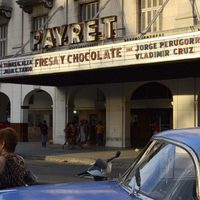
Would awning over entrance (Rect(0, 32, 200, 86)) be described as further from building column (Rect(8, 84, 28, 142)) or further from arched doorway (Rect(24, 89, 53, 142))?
arched doorway (Rect(24, 89, 53, 142))

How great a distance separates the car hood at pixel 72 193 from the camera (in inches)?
151

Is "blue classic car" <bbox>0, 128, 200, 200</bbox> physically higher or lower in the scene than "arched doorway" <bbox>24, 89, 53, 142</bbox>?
lower

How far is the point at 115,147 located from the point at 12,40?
39.5 feet

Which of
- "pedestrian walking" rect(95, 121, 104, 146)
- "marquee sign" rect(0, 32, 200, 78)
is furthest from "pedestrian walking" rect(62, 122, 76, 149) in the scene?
"marquee sign" rect(0, 32, 200, 78)

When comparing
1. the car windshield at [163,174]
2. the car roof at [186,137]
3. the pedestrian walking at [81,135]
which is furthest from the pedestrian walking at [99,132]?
the car roof at [186,137]

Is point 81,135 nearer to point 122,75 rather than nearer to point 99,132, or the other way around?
point 99,132

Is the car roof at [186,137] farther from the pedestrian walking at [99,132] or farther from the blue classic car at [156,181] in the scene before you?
the pedestrian walking at [99,132]

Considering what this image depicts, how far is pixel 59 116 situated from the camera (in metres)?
35.2

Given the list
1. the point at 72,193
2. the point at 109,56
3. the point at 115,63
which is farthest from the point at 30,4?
the point at 72,193

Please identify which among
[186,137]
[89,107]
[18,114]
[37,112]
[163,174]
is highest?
[89,107]

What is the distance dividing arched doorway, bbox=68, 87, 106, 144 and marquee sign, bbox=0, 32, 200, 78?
6435 millimetres

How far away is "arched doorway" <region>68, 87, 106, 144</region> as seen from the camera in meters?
34.3


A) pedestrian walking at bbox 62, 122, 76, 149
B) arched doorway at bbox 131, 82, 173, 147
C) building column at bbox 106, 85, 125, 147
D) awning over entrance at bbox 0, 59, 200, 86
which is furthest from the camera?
pedestrian walking at bbox 62, 122, 76, 149

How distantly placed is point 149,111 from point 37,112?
10993 mm
